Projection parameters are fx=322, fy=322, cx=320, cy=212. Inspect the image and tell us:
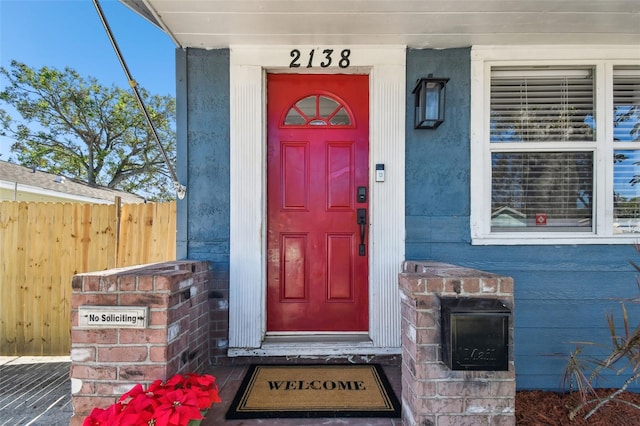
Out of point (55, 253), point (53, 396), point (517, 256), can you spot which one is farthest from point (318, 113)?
point (55, 253)

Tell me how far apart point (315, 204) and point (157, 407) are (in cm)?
164

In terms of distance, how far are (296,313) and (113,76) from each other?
47.4ft

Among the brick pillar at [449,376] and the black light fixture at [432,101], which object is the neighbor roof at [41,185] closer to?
the black light fixture at [432,101]

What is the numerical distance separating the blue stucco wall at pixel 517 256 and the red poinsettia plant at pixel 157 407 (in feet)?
5.49

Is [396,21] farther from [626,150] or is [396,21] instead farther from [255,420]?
[255,420]

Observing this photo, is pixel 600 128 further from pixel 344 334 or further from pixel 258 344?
pixel 258 344

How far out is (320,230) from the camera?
8.34 feet

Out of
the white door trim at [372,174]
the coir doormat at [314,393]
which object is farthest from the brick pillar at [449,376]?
the white door trim at [372,174]

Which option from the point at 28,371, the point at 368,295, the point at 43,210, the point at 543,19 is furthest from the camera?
the point at 43,210

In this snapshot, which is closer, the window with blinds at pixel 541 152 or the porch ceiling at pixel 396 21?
the porch ceiling at pixel 396 21

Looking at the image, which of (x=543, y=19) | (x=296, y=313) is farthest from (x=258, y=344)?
(x=543, y=19)

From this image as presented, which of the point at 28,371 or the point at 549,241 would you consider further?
the point at 28,371

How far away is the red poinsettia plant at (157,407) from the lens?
126 centimetres

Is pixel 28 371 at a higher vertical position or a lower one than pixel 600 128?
lower
